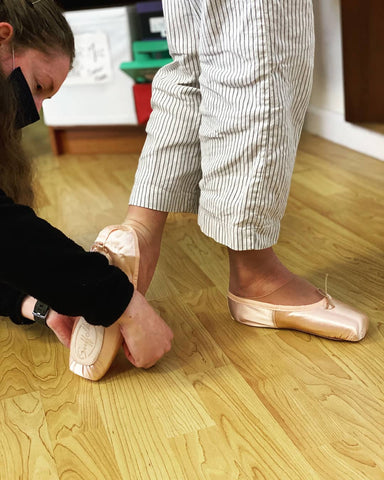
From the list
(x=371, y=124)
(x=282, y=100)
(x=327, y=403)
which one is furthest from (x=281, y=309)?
(x=371, y=124)

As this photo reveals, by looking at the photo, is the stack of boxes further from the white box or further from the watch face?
the watch face

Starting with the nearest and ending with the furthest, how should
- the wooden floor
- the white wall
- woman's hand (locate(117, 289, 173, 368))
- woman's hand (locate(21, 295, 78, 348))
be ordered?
the wooden floor → woman's hand (locate(117, 289, 173, 368)) → woman's hand (locate(21, 295, 78, 348)) → the white wall

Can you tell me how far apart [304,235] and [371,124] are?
2.49 ft

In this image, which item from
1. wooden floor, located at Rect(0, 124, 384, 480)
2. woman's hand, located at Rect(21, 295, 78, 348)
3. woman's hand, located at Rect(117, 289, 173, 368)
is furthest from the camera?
woman's hand, located at Rect(21, 295, 78, 348)

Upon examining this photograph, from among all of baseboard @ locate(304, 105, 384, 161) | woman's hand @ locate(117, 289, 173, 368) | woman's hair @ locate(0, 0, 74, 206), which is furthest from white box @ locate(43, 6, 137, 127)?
woman's hand @ locate(117, 289, 173, 368)

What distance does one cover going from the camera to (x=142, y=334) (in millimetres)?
809

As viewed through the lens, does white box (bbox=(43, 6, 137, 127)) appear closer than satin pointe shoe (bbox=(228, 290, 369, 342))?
No

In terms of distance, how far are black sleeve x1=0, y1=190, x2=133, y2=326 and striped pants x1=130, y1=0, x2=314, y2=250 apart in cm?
20

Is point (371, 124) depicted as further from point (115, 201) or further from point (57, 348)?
point (57, 348)

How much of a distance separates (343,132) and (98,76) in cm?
84

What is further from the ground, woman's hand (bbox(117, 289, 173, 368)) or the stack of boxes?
the stack of boxes

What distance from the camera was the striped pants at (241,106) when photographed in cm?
80

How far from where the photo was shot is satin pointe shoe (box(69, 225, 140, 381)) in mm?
829

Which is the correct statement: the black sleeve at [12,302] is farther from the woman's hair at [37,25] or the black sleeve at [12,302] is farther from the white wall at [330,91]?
the white wall at [330,91]
